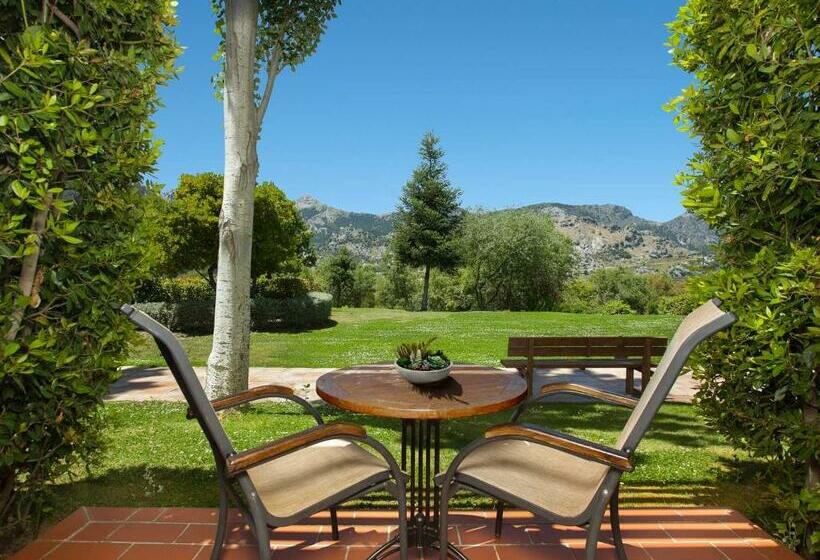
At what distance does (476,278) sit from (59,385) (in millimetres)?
27339

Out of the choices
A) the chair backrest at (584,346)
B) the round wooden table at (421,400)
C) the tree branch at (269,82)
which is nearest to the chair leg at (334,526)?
the round wooden table at (421,400)

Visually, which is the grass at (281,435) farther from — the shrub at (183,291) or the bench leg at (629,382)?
the shrub at (183,291)

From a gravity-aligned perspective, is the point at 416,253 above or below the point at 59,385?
above

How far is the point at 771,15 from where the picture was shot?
2.67 meters

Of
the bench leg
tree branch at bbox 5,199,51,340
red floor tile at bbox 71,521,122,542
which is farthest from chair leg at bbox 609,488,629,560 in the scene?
the bench leg

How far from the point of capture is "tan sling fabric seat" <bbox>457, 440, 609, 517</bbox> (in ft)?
6.98

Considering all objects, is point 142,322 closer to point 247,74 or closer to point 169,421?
point 169,421

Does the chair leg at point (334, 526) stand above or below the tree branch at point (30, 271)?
below

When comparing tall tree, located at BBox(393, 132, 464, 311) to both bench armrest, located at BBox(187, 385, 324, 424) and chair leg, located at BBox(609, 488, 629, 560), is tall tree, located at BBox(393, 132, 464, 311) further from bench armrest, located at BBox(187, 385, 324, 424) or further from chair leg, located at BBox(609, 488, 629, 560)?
chair leg, located at BBox(609, 488, 629, 560)

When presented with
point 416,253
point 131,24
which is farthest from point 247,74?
point 416,253

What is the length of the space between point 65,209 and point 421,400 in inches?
74.1

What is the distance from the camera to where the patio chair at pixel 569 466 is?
77.6 inches

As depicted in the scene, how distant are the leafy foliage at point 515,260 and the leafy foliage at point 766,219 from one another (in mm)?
23572

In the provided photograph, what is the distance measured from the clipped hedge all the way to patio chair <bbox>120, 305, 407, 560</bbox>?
13.9 meters
